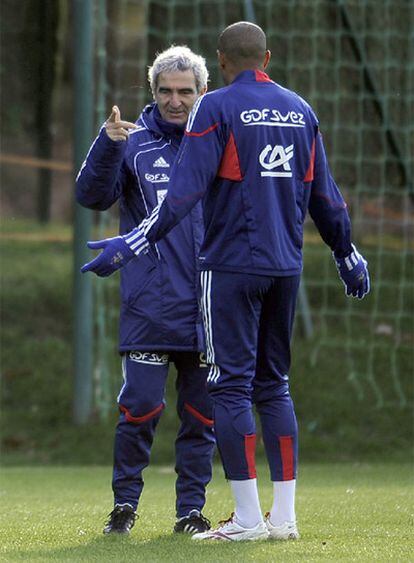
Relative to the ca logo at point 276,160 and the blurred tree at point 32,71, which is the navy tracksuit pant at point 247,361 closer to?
the ca logo at point 276,160

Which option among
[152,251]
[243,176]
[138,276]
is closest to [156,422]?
[138,276]

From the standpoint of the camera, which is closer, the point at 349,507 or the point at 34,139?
the point at 349,507

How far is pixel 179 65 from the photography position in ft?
19.1

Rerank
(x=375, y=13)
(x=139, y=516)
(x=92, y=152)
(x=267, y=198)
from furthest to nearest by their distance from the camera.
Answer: (x=375, y=13) → (x=139, y=516) → (x=92, y=152) → (x=267, y=198)

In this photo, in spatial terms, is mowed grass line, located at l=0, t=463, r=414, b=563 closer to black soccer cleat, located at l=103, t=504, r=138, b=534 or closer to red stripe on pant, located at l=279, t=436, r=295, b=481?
black soccer cleat, located at l=103, t=504, r=138, b=534

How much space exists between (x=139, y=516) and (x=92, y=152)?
1.75m

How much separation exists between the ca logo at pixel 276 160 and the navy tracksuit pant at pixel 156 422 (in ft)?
3.40

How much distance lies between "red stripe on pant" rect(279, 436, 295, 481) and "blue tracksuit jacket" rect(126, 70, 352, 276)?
64 cm

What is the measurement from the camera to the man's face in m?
5.82

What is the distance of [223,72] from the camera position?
5301 mm

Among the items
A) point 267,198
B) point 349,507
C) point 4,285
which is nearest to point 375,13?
point 4,285

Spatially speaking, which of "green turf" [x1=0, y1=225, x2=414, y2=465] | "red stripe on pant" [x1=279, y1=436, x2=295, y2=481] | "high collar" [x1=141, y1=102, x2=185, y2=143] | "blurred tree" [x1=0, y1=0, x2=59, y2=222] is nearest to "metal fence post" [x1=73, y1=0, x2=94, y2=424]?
"green turf" [x1=0, y1=225, x2=414, y2=465]

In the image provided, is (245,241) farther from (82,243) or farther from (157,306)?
(82,243)

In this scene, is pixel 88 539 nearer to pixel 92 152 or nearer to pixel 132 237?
pixel 132 237
